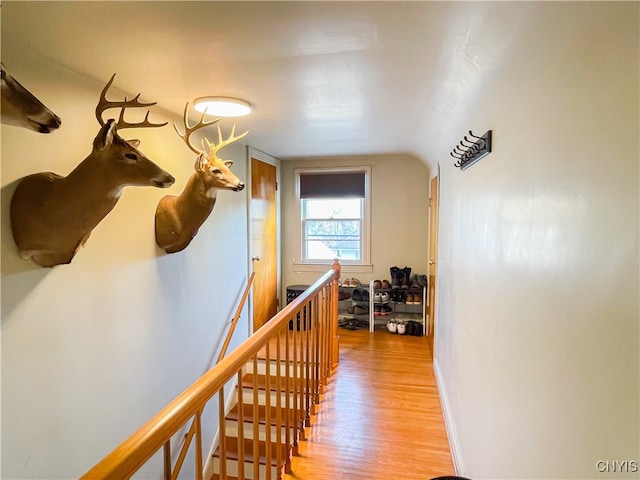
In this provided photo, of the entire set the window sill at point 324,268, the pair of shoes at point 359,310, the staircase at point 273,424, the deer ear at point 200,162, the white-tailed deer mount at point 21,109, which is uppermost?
the deer ear at point 200,162

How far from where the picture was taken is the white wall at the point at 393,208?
15.9 ft

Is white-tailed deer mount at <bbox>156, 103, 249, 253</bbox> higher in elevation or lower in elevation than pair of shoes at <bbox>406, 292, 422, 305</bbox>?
higher

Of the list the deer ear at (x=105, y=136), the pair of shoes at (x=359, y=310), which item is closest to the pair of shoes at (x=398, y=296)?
the pair of shoes at (x=359, y=310)

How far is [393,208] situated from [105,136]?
151 inches

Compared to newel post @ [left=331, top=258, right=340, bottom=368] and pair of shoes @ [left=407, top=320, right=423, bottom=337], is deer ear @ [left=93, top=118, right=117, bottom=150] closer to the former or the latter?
newel post @ [left=331, top=258, right=340, bottom=368]

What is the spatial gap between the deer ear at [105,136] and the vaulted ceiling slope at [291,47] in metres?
0.31

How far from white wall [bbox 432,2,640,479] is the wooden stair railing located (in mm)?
946

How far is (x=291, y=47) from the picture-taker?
1537 mm

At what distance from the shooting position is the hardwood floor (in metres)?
2.22

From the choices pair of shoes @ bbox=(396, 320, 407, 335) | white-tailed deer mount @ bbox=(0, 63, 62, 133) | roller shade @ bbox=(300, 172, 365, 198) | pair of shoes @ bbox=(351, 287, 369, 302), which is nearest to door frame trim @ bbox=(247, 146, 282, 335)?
roller shade @ bbox=(300, 172, 365, 198)

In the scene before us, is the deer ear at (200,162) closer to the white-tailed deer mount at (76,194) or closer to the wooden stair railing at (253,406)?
the white-tailed deer mount at (76,194)

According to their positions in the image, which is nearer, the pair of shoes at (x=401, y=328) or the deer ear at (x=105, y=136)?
the deer ear at (x=105, y=136)

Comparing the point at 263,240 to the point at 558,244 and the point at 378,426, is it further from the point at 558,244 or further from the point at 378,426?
the point at 558,244

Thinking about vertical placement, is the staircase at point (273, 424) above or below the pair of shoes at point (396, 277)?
below
